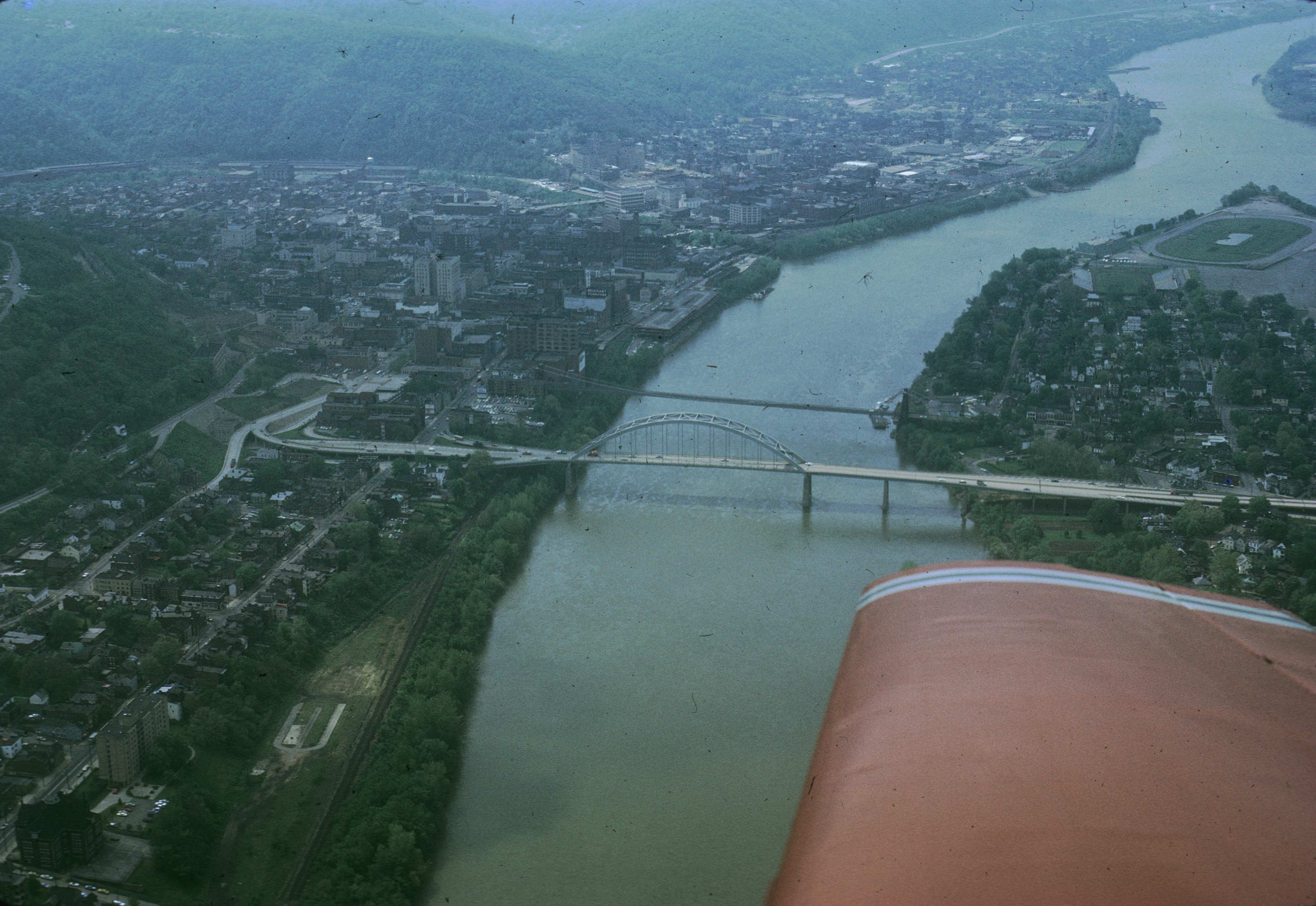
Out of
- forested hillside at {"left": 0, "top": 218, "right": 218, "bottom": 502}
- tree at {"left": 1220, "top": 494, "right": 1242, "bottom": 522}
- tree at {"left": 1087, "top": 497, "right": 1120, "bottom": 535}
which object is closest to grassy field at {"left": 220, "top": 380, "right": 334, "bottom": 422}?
forested hillside at {"left": 0, "top": 218, "right": 218, "bottom": 502}

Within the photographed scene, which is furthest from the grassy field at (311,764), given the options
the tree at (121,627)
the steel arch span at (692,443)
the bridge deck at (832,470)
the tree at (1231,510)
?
the tree at (1231,510)

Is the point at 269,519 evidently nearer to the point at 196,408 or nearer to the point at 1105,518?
the point at 196,408

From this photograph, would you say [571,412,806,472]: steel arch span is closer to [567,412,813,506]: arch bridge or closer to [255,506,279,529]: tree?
[567,412,813,506]: arch bridge

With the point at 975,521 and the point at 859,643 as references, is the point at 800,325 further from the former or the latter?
the point at 859,643

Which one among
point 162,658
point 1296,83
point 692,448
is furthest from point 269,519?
point 1296,83

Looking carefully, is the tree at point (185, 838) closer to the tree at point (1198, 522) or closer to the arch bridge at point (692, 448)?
the arch bridge at point (692, 448)
